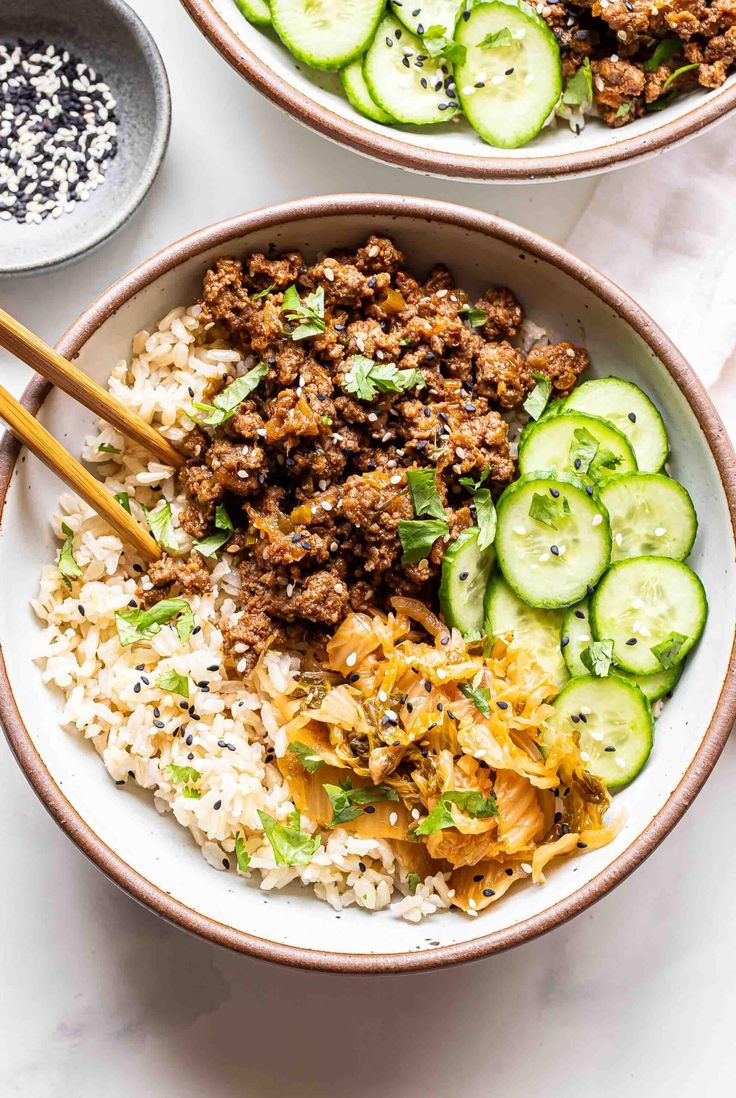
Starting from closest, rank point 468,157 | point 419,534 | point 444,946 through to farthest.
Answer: point 444,946 < point 419,534 < point 468,157

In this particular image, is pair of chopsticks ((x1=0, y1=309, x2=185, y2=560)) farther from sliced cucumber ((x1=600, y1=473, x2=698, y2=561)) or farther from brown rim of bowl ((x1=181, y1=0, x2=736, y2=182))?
sliced cucumber ((x1=600, y1=473, x2=698, y2=561))

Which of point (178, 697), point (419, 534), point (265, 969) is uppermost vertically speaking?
point (419, 534)

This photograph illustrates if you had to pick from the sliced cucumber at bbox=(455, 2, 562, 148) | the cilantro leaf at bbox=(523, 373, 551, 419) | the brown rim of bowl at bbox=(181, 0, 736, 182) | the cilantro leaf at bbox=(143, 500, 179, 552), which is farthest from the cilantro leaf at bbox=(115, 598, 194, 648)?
the sliced cucumber at bbox=(455, 2, 562, 148)

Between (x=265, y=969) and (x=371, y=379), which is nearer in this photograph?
(x=371, y=379)

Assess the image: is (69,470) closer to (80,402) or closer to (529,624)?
(80,402)

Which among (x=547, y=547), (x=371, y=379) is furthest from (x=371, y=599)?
(x=371, y=379)

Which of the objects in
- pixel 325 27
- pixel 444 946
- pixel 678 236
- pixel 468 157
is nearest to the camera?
pixel 444 946

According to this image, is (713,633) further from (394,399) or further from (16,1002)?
(16,1002)
